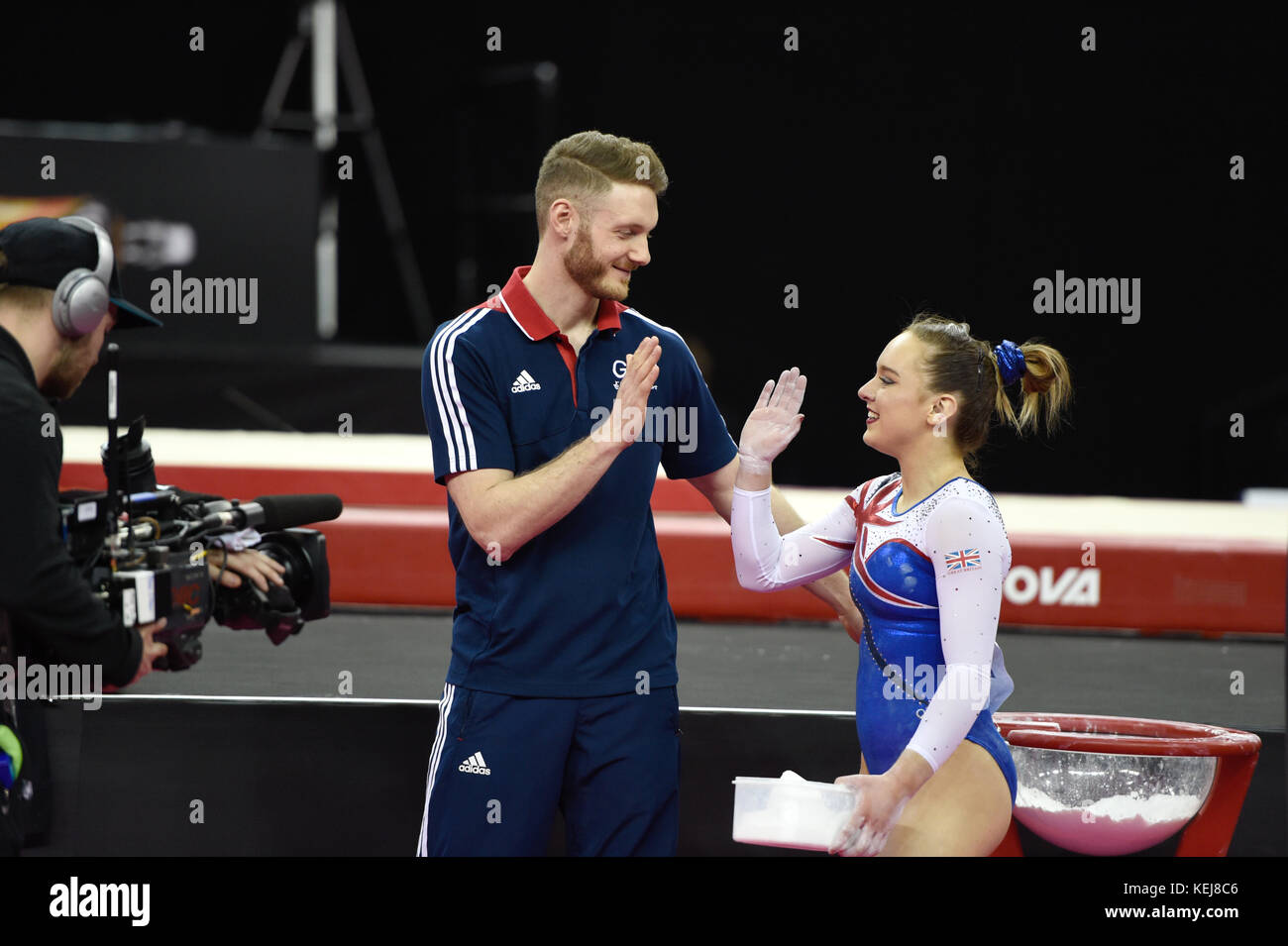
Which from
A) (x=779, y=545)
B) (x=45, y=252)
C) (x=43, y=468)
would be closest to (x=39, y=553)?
(x=43, y=468)

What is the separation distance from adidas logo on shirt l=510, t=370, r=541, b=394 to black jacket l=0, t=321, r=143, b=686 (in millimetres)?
689

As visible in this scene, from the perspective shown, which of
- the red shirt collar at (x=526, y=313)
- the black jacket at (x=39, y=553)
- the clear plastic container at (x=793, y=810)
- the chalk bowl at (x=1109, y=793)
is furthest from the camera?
the chalk bowl at (x=1109, y=793)

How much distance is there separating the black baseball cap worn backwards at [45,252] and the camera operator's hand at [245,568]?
1.76 feet

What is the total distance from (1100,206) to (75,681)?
5.57 metres

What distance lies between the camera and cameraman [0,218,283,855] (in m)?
1.74

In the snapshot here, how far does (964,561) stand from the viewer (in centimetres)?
205

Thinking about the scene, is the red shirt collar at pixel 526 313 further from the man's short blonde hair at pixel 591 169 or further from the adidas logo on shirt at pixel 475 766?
the adidas logo on shirt at pixel 475 766

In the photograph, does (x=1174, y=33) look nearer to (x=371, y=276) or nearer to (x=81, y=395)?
(x=371, y=276)

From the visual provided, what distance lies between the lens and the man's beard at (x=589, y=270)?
226cm

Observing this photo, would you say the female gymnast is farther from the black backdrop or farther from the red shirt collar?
the black backdrop

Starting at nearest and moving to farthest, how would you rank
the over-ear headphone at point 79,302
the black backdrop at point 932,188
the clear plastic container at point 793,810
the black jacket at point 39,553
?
the black jacket at point 39,553 < the over-ear headphone at point 79,302 < the clear plastic container at point 793,810 < the black backdrop at point 932,188

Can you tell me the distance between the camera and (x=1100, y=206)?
6508 millimetres

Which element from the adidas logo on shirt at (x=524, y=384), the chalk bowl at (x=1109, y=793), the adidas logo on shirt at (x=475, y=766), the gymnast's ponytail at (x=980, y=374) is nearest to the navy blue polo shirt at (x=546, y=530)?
the adidas logo on shirt at (x=524, y=384)

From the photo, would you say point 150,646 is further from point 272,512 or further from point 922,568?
point 922,568
